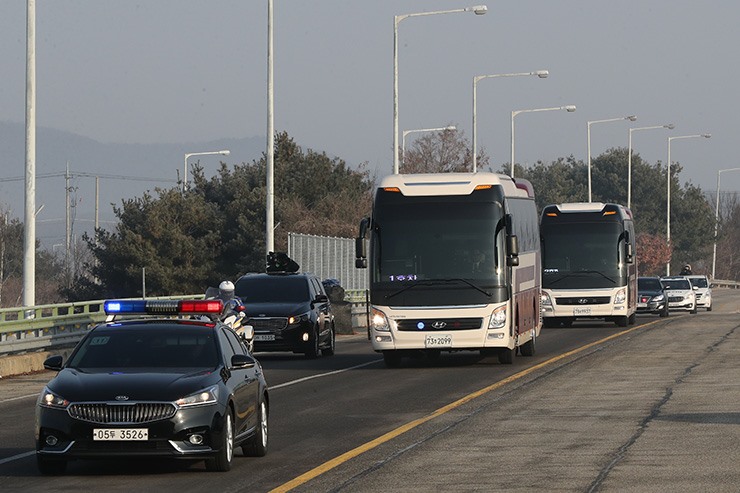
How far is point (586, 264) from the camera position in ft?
146

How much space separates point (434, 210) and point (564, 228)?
57.3ft

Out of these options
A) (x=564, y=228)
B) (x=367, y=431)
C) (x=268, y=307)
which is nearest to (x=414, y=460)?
(x=367, y=431)

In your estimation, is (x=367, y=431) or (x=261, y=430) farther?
(x=367, y=431)

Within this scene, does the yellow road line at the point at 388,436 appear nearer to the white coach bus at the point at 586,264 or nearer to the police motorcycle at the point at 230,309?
the police motorcycle at the point at 230,309

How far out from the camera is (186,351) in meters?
14.6

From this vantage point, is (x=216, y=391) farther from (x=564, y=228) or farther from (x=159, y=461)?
(x=564, y=228)

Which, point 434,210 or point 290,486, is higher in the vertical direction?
point 434,210

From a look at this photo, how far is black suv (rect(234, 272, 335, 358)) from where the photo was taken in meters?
32.4

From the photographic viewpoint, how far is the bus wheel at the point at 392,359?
29062 mm

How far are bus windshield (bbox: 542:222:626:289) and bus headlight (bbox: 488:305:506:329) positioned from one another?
1710 cm

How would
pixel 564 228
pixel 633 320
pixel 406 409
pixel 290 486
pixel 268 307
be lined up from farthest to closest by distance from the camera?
pixel 633 320 → pixel 564 228 → pixel 268 307 → pixel 406 409 → pixel 290 486

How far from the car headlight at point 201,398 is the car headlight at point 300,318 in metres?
18.6

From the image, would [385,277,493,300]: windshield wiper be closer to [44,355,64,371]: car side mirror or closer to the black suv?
the black suv

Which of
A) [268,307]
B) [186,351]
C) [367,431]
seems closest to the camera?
[186,351]
